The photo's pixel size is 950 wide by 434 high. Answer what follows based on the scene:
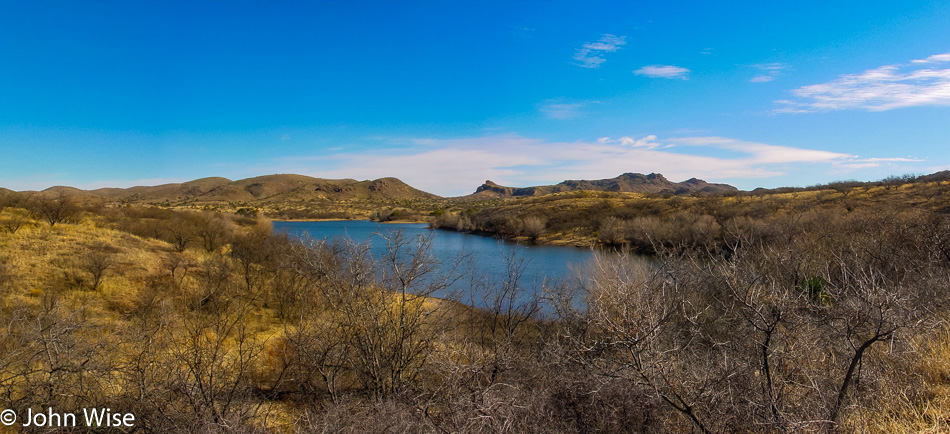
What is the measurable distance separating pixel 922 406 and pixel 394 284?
314 inches

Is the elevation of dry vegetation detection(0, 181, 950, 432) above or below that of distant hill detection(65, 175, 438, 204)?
below

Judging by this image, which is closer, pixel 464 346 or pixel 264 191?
pixel 464 346

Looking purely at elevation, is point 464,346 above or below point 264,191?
below

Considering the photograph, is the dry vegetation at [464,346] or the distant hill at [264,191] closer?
the dry vegetation at [464,346]

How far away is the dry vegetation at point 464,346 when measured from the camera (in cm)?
482

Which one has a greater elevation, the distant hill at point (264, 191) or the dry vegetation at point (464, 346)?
the distant hill at point (264, 191)

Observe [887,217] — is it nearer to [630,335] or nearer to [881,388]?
[881,388]

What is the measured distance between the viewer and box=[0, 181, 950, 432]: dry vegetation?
4820 millimetres

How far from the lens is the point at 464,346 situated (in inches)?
397

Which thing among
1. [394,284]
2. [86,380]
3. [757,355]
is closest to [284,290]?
[86,380]

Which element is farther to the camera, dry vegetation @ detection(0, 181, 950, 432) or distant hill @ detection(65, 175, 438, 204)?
distant hill @ detection(65, 175, 438, 204)

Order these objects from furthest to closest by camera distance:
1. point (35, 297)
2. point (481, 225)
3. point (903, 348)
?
point (481, 225) → point (35, 297) → point (903, 348)

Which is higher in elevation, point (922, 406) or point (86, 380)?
point (922, 406)

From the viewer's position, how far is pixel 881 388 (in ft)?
16.5
